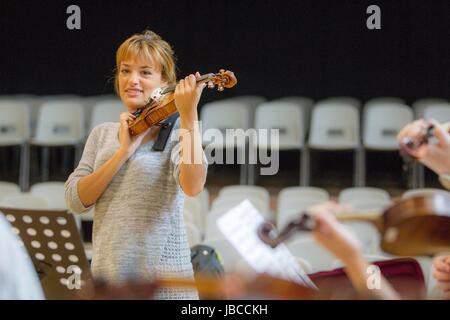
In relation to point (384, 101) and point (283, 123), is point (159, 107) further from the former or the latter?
point (384, 101)

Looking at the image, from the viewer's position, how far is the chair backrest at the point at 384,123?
5641 millimetres

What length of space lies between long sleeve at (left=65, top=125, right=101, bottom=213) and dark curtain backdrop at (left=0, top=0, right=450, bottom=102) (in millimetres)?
3813

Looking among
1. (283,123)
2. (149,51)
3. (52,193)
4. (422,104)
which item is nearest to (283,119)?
(283,123)

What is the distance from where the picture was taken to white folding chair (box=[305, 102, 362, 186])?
5.70m

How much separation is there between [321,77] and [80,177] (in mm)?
4382

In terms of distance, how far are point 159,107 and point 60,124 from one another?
403 cm

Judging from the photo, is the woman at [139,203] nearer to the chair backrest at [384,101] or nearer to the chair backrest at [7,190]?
the chair backrest at [7,190]

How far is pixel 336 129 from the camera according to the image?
226 inches

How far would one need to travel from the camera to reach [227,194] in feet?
15.4

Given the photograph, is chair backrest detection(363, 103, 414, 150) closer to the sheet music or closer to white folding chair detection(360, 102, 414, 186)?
white folding chair detection(360, 102, 414, 186)

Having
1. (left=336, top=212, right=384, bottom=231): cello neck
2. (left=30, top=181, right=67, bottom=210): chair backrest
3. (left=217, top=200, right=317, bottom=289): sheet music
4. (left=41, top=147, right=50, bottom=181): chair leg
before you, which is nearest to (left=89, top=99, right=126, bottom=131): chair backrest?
(left=41, top=147, right=50, bottom=181): chair leg

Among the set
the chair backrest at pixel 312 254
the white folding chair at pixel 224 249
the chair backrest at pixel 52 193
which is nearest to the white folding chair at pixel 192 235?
the white folding chair at pixel 224 249

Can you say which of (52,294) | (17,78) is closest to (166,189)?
(52,294)
